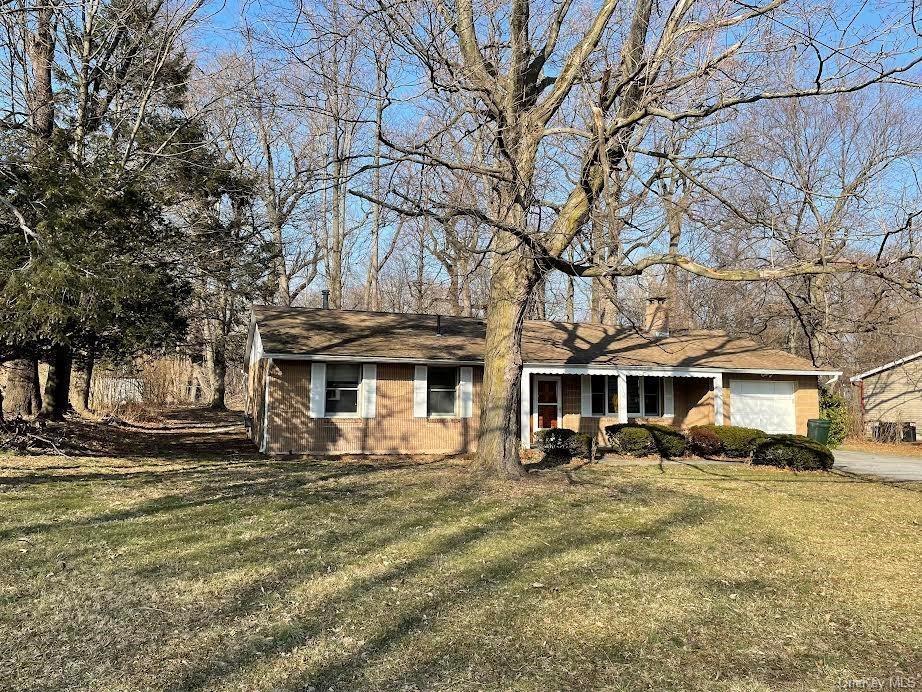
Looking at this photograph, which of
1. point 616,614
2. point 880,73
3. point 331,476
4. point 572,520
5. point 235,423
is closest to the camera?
point 616,614

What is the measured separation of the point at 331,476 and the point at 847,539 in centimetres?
799

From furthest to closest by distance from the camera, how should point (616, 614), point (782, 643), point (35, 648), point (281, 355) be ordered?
point (281, 355)
point (616, 614)
point (782, 643)
point (35, 648)

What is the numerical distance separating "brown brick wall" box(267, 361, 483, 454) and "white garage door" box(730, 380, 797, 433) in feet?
27.4

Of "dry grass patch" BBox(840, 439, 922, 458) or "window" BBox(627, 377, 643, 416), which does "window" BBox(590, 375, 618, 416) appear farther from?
"dry grass patch" BBox(840, 439, 922, 458)

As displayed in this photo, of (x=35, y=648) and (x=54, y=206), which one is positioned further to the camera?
(x=54, y=206)

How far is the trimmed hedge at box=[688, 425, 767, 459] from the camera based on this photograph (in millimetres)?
14953

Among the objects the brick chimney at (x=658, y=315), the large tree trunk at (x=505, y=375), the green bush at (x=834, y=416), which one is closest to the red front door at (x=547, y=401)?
the brick chimney at (x=658, y=315)

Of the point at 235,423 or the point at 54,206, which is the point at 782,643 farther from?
the point at 235,423

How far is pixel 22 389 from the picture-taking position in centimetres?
1577

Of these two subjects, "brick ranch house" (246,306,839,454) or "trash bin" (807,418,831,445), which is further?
"trash bin" (807,418,831,445)

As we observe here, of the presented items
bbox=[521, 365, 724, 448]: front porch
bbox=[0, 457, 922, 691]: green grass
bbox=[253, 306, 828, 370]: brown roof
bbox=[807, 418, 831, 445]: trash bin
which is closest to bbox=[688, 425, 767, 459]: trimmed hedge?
bbox=[521, 365, 724, 448]: front porch

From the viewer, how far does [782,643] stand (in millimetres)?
4234

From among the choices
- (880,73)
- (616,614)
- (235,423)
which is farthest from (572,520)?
(235,423)

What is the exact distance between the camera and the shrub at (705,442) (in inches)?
609
